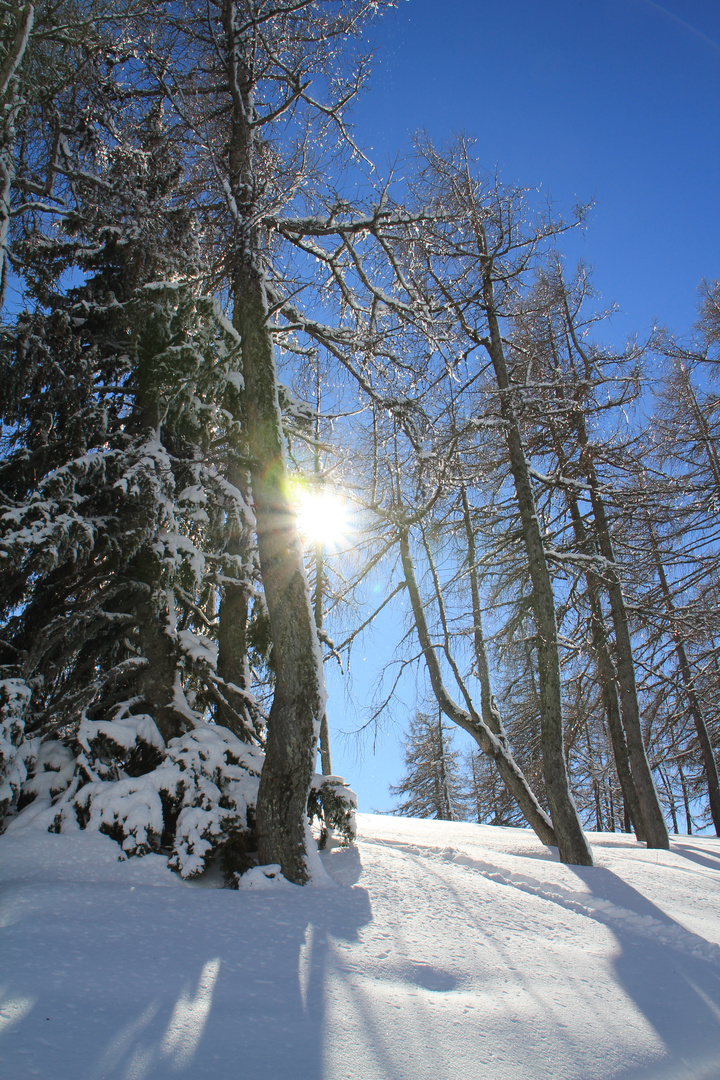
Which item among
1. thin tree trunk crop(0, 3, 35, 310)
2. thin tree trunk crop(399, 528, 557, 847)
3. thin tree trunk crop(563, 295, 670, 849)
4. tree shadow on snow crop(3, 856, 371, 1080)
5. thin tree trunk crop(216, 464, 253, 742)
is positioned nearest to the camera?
tree shadow on snow crop(3, 856, 371, 1080)

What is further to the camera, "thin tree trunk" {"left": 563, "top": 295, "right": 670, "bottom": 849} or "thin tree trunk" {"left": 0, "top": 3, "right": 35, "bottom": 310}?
"thin tree trunk" {"left": 563, "top": 295, "right": 670, "bottom": 849}

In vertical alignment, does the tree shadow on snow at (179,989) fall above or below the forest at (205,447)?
below

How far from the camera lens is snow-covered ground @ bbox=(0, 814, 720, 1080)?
1.92 meters

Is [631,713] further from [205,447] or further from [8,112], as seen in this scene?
[8,112]

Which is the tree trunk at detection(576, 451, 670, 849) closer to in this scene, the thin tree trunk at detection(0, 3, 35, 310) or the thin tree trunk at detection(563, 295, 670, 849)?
the thin tree trunk at detection(563, 295, 670, 849)

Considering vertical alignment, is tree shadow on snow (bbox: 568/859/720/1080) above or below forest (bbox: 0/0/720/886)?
below

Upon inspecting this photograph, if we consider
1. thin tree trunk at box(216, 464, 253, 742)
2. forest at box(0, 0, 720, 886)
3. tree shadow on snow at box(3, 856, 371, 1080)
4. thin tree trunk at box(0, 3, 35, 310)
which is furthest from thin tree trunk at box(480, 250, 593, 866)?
thin tree trunk at box(0, 3, 35, 310)

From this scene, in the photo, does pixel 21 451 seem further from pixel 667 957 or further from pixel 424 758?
pixel 424 758

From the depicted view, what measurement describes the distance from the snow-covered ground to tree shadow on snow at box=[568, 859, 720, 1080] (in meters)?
0.01

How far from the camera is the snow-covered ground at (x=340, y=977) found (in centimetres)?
192

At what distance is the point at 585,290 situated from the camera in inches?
374

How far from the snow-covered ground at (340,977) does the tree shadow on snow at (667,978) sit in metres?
0.01

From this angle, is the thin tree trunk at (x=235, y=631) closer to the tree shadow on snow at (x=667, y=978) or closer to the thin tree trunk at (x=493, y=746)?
the thin tree trunk at (x=493, y=746)

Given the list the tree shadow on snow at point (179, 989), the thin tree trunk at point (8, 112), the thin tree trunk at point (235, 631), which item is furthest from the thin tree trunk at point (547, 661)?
the thin tree trunk at point (8, 112)
